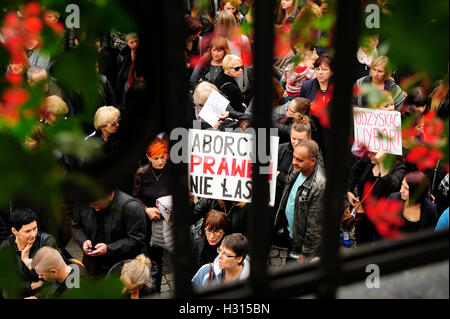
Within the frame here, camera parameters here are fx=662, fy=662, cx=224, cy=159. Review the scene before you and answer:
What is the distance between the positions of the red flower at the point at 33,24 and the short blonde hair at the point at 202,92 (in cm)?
464

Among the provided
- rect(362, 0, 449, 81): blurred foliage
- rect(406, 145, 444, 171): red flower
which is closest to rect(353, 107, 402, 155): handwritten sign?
rect(406, 145, 444, 171): red flower

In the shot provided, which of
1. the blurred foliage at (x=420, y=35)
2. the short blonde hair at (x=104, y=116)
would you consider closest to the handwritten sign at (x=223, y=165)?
the short blonde hair at (x=104, y=116)

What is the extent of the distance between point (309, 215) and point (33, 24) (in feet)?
13.7

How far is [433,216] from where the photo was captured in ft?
15.9

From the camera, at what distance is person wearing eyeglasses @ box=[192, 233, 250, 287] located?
4.75 m

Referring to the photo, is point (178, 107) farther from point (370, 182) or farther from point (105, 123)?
point (105, 123)

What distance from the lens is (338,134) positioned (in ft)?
3.05

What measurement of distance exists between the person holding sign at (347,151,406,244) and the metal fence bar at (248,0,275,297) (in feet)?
13.8

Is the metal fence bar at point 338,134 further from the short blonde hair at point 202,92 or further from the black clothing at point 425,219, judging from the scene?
the short blonde hair at point 202,92

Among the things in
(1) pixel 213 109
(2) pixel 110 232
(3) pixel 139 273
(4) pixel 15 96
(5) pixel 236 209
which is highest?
(4) pixel 15 96

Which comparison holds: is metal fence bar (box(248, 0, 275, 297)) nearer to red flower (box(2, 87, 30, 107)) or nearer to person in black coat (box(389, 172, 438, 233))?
red flower (box(2, 87, 30, 107))

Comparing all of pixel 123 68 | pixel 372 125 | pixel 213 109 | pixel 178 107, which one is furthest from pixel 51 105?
pixel 123 68

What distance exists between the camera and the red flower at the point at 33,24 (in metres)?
1.07

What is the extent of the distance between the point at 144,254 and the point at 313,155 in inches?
59.3
